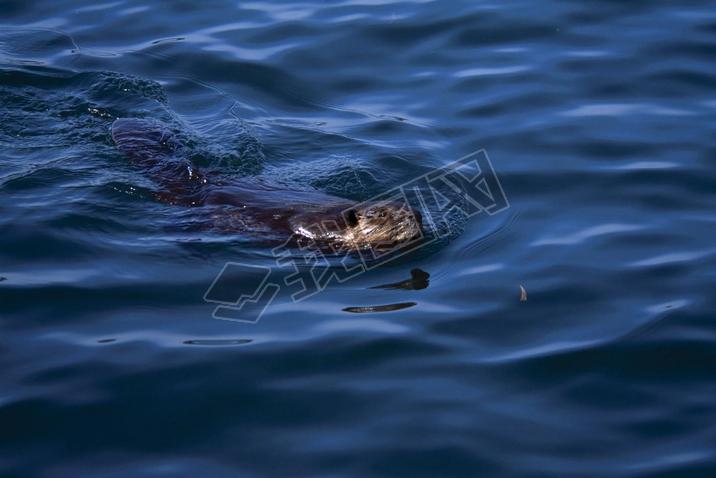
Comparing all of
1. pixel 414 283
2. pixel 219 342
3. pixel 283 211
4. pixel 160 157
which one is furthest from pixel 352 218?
pixel 160 157

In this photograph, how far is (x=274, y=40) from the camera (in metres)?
11.4

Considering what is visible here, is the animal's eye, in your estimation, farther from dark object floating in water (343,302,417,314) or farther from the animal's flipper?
the animal's flipper

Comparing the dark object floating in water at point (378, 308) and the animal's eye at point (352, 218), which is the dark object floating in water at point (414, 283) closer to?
the dark object floating in water at point (378, 308)

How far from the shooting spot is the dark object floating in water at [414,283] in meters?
6.88

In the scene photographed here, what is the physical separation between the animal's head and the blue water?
33cm

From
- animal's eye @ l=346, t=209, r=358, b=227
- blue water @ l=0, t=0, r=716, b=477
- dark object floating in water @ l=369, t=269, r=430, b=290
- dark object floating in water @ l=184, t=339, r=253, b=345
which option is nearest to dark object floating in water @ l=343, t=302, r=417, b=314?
blue water @ l=0, t=0, r=716, b=477

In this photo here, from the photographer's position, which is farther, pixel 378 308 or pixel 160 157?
pixel 160 157

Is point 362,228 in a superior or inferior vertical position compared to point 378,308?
superior

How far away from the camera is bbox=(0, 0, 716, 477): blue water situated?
5.40 m

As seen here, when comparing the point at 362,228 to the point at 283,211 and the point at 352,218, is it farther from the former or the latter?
the point at 283,211

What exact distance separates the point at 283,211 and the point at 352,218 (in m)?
0.55

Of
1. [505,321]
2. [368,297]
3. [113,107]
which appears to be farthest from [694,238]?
[113,107]

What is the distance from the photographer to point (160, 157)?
855 cm

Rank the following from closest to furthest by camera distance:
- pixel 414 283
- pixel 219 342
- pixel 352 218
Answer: pixel 219 342, pixel 414 283, pixel 352 218
